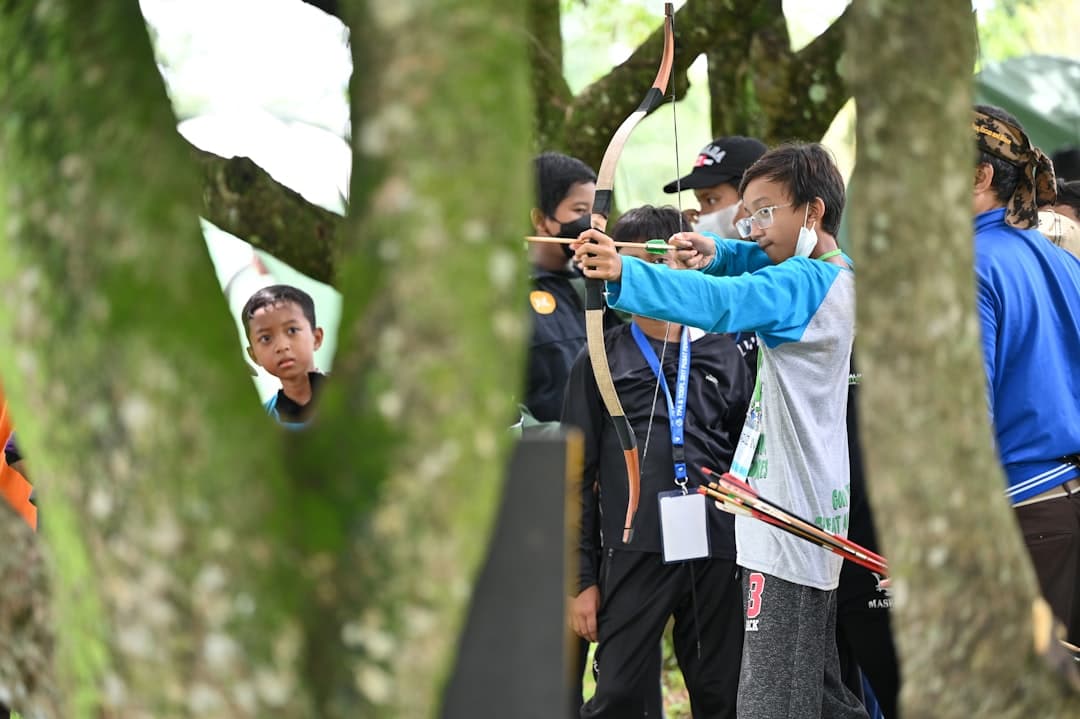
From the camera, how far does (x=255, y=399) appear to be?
1.56 m

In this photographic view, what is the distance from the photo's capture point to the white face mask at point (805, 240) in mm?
3471

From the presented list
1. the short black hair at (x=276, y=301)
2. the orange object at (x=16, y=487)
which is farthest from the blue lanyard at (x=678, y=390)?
the orange object at (x=16, y=487)

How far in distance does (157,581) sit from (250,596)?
0.10 metres

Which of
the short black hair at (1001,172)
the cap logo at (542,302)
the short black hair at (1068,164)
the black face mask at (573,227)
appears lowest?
the cap logo at (542,302)

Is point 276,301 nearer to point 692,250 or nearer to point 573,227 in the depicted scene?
Result: point 573,227

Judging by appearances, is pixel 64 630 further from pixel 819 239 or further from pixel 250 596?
pixel 819 239

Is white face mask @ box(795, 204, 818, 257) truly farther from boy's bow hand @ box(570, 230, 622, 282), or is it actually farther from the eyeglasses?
boy's bow hand @ box(570, 230, 622, 282)

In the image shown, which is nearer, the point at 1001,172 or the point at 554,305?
the point at 1001,172

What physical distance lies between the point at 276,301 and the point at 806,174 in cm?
169

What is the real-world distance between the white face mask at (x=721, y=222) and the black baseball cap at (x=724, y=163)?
9 centimetres

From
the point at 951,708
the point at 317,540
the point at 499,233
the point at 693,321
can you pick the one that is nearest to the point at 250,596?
the point at 317,540

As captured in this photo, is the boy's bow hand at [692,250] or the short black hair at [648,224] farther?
the short black hair at [648,224]

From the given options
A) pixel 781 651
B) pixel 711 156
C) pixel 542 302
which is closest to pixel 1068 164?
pixel 711 156

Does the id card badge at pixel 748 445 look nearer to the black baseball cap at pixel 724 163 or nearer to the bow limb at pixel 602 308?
the bow limb at pixel 602 308
